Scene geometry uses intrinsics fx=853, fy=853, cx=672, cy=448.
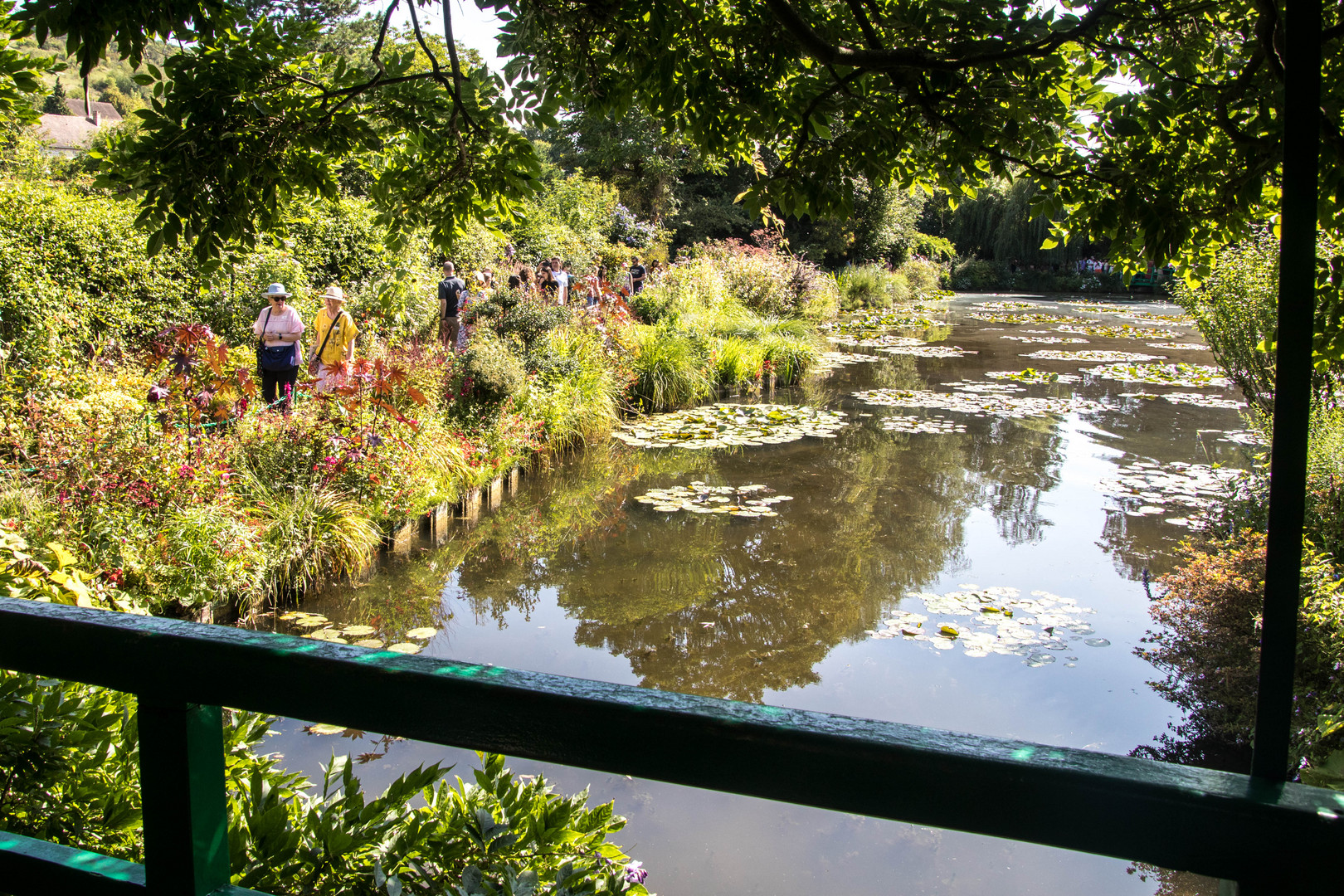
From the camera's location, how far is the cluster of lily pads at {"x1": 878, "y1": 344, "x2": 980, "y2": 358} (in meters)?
20.1

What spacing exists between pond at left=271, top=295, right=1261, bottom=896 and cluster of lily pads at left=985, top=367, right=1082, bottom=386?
3.52m

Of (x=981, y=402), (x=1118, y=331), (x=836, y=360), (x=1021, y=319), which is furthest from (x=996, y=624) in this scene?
(x=1021, y=319)

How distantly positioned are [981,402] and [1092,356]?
7.48m

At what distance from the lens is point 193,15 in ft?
8.36

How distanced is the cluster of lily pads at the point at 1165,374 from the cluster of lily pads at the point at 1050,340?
459 centimetres

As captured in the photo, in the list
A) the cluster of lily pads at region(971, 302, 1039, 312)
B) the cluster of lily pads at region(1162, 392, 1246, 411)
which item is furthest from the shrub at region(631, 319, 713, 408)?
the cluster of lily pads at region(971, 302, 1039, 312)

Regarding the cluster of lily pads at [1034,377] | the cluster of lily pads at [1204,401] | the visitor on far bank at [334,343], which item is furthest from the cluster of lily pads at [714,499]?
the cluster of lily pads at [1034,377]

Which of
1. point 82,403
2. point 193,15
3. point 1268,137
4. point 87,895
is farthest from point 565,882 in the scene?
point 82,403

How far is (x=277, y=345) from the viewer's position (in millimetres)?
8211

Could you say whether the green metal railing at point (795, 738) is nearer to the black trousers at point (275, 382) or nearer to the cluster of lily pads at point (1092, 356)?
the black trousers at point (275, 382)

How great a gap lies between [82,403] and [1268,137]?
6448 millimetres

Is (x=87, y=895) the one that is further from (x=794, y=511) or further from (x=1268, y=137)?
(x=794, y=511)

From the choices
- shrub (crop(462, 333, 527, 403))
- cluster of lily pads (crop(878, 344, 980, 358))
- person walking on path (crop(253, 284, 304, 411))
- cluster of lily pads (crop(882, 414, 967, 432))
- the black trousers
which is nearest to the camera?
person walking on path (crop(253, 284, 304, 411))

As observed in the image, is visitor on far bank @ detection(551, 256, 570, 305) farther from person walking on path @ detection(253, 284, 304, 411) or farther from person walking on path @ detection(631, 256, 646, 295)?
person walking on path @ detection(253, 284, 304, 411)
